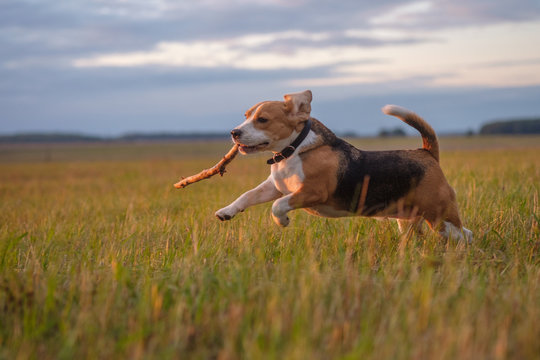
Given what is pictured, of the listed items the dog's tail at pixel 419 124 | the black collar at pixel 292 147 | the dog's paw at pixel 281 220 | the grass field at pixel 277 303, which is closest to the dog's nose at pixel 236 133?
the black collar at pixel 292 147

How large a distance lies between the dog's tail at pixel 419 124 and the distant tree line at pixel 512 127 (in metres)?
81.7

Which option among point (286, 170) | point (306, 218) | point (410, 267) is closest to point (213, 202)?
point (306, 218)

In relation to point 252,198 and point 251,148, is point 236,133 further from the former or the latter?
point 252,198

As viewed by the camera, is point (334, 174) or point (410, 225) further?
point (410, 225)

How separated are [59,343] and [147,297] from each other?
1.98ft

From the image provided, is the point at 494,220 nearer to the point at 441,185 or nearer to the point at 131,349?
the point at 441,185

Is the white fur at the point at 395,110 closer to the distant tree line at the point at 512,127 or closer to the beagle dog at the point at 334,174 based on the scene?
the beagle dog at the point at 334,174

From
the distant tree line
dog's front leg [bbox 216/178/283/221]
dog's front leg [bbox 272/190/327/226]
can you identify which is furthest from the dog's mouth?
the distant tree line

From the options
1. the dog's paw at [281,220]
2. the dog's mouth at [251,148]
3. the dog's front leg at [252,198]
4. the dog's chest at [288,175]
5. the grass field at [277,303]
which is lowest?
the grass field at [277,303]

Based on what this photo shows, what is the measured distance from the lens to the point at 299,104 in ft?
17.3

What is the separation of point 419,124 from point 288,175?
1.58 meters

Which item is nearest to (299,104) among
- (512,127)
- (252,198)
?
(252,198)

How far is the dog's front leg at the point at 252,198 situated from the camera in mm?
5336

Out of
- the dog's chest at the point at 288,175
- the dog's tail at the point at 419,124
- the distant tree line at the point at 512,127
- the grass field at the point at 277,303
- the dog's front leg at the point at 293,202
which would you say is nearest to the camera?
the grass field at the point at 277,303
